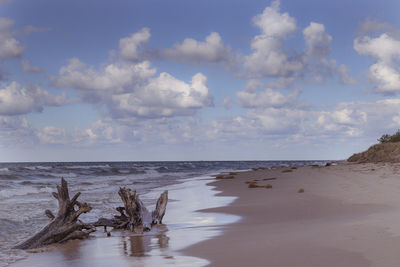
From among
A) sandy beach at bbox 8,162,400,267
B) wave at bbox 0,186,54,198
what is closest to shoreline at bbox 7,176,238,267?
sandy beach at bbox 8,162,400,267

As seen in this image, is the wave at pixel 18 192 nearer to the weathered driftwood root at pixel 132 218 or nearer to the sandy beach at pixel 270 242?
the weathered driftwood root at pixel 132 218

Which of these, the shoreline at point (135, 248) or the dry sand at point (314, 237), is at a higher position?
the dry sand at point (314, 237)

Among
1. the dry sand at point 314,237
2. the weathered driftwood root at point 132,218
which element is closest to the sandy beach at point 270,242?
the dry sand at point 314,237

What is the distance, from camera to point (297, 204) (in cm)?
1147

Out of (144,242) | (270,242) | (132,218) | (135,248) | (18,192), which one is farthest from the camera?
(18,192)

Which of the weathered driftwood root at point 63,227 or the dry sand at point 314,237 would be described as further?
the weathered driftwood root at point 63,227

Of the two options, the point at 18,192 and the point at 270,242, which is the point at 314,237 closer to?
the point at 270,242

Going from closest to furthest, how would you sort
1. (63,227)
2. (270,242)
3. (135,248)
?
(270,242), (135,248), (63,227)

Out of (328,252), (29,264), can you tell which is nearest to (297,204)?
(328,252)

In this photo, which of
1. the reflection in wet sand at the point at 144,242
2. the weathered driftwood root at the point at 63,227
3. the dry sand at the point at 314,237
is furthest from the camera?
the weathered driftwood root at the point at 63,227

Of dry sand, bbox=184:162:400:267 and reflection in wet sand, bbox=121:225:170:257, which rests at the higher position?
dry sand, bbox=184:162:400:267

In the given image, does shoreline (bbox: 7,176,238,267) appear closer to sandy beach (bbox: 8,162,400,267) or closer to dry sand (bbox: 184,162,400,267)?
sandy beach (bbox: 8,162,400,267)

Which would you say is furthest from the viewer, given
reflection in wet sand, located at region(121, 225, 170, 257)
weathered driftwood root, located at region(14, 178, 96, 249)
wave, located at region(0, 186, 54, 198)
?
wave, located at region(0, 186, 54, 198)

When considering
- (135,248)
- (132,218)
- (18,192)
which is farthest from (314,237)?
(18,192)
